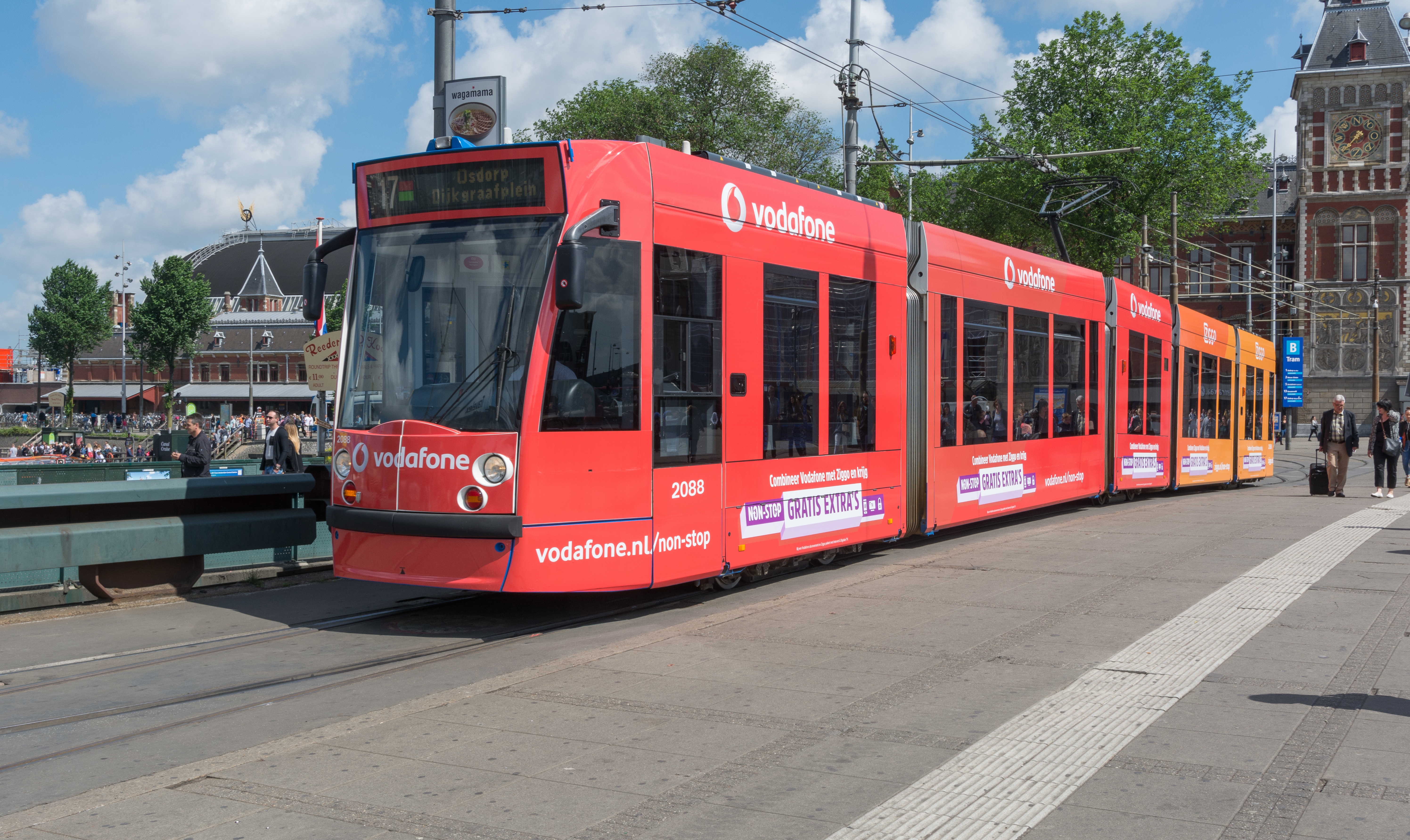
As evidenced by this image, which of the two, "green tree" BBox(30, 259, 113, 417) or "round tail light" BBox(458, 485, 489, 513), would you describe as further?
"green tree" BBox(30, 259, 113, 417)

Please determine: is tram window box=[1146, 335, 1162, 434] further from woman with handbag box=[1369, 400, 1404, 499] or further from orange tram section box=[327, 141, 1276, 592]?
orange tram section box=[327, 141, 1276, 592]

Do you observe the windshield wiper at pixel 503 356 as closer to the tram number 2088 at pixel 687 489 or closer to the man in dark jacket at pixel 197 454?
the tram number 2088 at pixel 687 489

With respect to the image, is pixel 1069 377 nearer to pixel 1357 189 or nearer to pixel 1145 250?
pixel 1145 250

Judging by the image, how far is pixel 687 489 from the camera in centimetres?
869

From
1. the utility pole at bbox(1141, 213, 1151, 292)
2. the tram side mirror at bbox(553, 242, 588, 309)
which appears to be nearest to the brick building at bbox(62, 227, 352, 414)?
the utility pole at bbox(1141, 213, 1151, 292)

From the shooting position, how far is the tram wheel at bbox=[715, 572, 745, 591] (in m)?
9.78

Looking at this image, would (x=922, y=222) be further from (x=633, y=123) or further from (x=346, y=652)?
(x=633, y=123)

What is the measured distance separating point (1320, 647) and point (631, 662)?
4.31 meters

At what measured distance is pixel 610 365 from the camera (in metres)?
8.05

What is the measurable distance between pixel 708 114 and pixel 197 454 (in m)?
40.4

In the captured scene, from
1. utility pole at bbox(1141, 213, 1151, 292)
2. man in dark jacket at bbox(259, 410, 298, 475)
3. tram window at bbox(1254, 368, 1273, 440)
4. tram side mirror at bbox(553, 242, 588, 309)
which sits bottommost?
man in dark jacket at bbox(259, 410, 298, 475)

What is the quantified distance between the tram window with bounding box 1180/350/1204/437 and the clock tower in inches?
1862

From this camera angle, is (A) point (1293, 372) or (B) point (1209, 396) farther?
(A) point (1293, 372)

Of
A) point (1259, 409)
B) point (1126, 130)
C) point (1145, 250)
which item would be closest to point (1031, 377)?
point (1259, 409)
